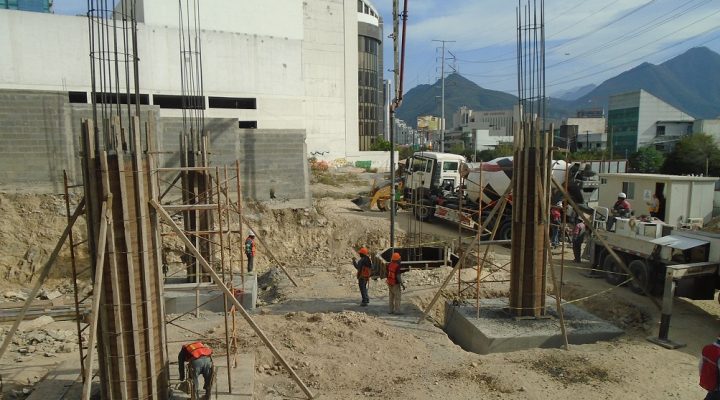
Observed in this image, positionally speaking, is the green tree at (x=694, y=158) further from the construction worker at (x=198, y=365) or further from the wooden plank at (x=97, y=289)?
the wooden plank at (x=97, y=289)

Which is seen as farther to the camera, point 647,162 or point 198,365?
point 647,162

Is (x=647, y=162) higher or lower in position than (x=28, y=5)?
lower

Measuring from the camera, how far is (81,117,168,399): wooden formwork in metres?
5.07

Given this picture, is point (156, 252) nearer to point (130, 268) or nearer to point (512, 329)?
point (130, 268)

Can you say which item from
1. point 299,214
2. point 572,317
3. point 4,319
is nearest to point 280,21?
point 299,214

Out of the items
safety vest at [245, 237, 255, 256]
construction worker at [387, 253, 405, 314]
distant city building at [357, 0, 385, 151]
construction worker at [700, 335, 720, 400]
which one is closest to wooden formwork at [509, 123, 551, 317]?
construction worker at [387, 253, 405, 314]

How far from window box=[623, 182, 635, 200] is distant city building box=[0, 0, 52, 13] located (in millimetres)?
36634

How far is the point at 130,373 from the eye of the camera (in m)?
5.36

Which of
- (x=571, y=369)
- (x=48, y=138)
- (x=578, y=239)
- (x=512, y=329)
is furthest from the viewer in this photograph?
(x=48, y=138)

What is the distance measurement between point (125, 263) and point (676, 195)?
14.5 m

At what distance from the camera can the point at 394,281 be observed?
31.6ft

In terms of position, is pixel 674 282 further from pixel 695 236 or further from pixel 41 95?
pixel 41 95

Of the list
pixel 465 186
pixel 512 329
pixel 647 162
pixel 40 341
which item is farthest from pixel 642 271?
pixel 647 162

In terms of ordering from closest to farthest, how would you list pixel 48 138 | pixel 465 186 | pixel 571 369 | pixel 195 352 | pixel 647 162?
pixel 195 352 → pixel 571 369 → pixel 48 138 → pixel 465 186 → pixel 647 162
